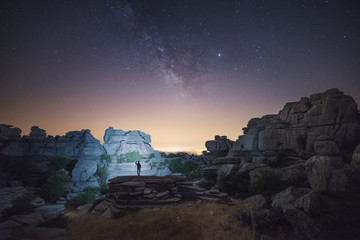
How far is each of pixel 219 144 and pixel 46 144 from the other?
55.3 metres

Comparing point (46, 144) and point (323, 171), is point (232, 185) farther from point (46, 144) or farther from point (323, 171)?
point (46, 144)

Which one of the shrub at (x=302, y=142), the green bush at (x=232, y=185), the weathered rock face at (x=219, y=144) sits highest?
the weathered rock face at (x=219, y=144)

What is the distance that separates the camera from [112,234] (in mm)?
7992

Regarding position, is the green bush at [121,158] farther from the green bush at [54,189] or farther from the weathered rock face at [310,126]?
the weathered rock face at [310,126]

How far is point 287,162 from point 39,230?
21.3 meters

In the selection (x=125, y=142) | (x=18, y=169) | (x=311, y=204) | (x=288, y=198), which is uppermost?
(x=125, y=142)

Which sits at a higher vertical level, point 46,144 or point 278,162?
point 46,144

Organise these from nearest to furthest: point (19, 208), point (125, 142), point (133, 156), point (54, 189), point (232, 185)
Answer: point (19, 208), point (232, 185), point (54, 189), point (133, 156), point (125, 142)

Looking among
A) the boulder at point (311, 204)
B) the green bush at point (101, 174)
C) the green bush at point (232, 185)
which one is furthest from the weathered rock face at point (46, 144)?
the boulder at point (311, 204)

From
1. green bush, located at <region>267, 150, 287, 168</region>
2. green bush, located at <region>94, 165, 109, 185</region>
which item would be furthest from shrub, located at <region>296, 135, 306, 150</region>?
green bush, located at <region>94, 165, 109, 185</region>

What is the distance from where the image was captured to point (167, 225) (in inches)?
351

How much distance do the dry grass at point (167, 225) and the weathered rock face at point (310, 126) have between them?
14.8 metres

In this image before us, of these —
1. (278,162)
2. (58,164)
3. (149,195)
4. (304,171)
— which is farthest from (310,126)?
(58,164)

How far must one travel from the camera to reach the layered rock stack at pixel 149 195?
12.2 m
